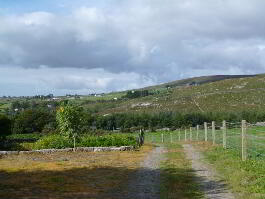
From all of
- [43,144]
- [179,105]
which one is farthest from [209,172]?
[179,105]

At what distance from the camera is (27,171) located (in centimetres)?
1719

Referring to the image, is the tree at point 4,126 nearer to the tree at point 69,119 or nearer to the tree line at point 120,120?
the tree line at point 120,120

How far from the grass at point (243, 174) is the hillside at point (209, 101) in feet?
311

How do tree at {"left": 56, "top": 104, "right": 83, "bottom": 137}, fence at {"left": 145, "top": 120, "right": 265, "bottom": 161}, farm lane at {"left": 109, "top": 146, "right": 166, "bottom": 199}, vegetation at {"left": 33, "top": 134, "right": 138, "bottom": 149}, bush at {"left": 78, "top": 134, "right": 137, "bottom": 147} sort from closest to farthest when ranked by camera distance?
farm lane at {"left": 109, "top": 146, "right": 166, "bottom": 199}
fence at {"left": 145, "top": 120, "right": 265, "bottom": 161}
tree at {"left": 56, "top": 104, "right": 83, "bottom": 137}
vegetation at {"left": 33, "top": 134, "right": 138, "bottom": 149}
bush at {"left": 78, "top": 134, "right": 137, "bottom": 147}

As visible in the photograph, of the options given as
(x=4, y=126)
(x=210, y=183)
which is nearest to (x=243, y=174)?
(x=210, y=183)

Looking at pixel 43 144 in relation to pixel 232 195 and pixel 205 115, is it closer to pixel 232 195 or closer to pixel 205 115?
pixel 232 195

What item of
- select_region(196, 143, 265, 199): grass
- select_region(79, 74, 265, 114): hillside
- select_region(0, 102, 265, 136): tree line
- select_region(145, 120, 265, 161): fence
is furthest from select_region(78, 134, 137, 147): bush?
select_region(79, 74, 265, 114): hillside

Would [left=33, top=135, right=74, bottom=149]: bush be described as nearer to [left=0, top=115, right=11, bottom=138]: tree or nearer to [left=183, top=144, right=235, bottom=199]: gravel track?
[left=0, top=115, right=11, bottom=138]: tree

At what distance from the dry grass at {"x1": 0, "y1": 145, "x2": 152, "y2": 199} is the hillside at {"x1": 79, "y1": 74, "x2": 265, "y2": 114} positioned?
94.4m

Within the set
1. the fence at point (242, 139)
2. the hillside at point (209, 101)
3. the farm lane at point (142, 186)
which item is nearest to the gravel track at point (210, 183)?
the farm lane at point (142, 186)

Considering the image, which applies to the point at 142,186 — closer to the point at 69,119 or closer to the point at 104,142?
the point at 69,119

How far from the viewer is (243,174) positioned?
1307cm

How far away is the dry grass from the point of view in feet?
38.9

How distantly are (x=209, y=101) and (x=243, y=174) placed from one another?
121 meters
